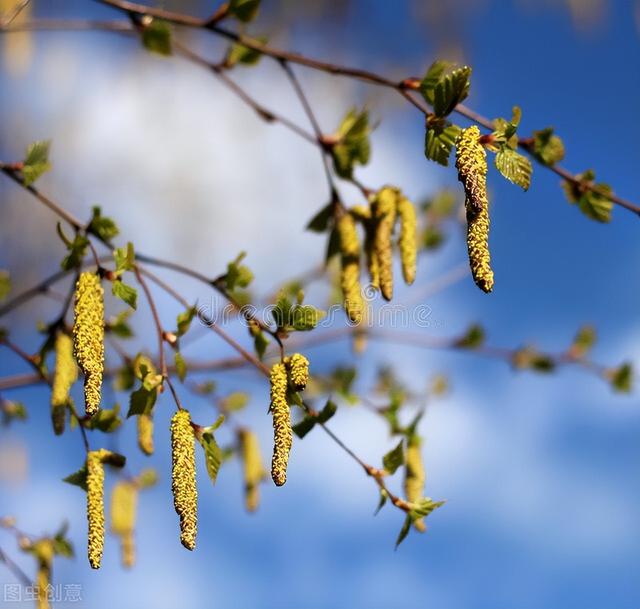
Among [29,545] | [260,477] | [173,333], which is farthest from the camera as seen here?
[260,477]

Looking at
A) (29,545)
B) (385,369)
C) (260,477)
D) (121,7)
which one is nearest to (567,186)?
(121,7)

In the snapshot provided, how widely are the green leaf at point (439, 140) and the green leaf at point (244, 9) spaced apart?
38 centimetres

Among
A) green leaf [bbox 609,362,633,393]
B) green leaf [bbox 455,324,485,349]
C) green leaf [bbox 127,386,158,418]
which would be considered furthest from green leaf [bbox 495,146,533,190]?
green leaf [bbox 609,362,633,393]

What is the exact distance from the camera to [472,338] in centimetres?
224

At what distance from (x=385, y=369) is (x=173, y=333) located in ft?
5.24

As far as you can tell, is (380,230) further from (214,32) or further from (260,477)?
(260,477)

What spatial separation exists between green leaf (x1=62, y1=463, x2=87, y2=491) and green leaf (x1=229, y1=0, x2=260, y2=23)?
0.66 metres

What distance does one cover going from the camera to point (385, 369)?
258 cm

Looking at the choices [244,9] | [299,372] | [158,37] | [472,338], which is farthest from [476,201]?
[472,338]

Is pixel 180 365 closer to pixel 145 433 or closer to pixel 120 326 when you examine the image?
pixel 145 433

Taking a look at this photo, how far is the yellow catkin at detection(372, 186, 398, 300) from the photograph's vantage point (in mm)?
1103

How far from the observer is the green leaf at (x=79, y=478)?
3.41ft

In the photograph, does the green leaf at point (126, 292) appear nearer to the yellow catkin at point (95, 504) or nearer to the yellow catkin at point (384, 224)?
the yellow catkin at point (95, 504)

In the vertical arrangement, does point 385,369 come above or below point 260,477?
above
